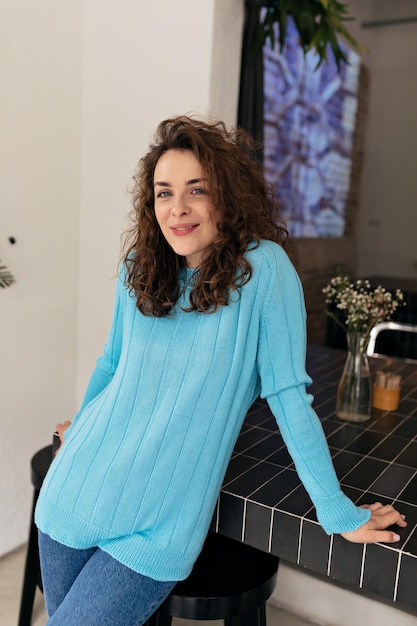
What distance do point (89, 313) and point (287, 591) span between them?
1358mm

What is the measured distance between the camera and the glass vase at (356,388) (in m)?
1.88

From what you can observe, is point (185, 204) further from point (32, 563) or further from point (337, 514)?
point (32, 563)

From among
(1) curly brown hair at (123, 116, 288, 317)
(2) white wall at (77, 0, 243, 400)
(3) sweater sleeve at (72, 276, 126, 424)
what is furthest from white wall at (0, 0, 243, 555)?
(1) curly brown hair at (123, 116, 288, 317)

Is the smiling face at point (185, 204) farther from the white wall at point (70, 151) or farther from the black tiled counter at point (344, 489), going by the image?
the white wall at point (70, 151)

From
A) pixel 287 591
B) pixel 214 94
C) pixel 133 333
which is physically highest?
pixel 214 94

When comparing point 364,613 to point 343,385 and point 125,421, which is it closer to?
point 343,385

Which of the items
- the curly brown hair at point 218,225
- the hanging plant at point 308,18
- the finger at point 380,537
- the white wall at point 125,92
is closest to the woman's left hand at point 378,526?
the finger at point 380,537

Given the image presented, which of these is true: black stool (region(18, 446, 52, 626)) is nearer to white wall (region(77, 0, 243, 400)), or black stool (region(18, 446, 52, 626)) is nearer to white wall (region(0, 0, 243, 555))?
white wall (region(0, 0, 243, 555))

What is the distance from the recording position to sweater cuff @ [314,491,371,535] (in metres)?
1.19

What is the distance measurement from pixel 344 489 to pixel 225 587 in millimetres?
334

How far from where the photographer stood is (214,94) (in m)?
2.45

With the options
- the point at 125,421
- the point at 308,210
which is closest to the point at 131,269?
the point at 125,421

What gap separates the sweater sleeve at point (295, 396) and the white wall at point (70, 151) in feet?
4.62

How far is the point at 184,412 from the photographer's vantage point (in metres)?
1.24
